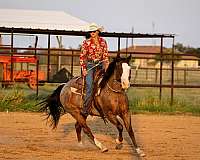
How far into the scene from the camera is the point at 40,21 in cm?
2261

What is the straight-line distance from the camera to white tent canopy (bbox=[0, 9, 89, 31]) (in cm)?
1954

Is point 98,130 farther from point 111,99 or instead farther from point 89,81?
point 111,99

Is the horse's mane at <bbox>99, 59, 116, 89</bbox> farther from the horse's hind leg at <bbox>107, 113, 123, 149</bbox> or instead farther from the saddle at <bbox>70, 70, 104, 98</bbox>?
the horse's hind leg at <bbox>107, 113, 123, 149</bbox>

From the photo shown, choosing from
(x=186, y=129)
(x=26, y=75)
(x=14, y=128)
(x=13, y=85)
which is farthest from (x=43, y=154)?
(x=26, y=75)

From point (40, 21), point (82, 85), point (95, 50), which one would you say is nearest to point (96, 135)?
point (82, 85)

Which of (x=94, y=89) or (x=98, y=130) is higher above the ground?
(x=94, y=89)

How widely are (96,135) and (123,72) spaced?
288 centimetres

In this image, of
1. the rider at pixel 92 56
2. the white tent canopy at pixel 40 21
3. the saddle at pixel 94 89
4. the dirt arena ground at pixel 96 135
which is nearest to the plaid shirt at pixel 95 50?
the rider at pixel 92 56

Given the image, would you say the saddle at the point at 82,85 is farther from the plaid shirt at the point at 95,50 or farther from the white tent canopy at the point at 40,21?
the white tent canopy at the point at 40,21

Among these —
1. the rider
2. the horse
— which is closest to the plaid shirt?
the rider

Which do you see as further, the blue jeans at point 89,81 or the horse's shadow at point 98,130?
the horse's shadow at point 98,130

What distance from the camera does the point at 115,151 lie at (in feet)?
27.1

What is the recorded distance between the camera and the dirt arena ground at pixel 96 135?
7859 millimetres

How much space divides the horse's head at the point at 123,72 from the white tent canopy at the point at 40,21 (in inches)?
432
